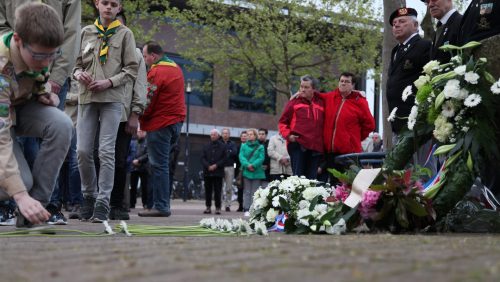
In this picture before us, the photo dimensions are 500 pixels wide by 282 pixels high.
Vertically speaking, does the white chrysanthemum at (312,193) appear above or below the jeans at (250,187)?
below

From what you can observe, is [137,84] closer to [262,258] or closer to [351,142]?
[351,142]

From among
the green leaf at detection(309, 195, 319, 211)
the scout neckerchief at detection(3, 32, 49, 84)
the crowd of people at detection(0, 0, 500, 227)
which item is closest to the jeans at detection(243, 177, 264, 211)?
the crowd of people at detection(0, 0, 500, 227)

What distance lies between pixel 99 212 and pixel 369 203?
273cm

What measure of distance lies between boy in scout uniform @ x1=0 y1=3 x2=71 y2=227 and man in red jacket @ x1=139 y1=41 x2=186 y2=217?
3.99 metres

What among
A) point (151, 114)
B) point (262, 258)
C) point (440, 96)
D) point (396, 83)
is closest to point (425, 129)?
point (440, 96)

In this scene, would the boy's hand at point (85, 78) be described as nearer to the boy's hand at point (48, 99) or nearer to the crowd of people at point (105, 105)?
the crowd of people at point (105, 105)

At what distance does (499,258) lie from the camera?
3223 millimetres

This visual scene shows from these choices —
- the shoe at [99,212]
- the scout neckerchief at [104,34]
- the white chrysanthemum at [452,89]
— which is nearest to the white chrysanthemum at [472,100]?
the white chrysanthemum at [452,89]

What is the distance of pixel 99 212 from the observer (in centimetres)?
707

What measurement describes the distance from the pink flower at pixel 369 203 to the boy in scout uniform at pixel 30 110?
7.10ft

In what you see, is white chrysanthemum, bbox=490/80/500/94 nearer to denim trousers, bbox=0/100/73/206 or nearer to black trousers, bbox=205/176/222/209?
denim trousers, bbox=0/100/73/206

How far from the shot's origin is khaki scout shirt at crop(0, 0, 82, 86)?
262 inches

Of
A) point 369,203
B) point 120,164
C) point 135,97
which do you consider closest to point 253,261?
point 369,203

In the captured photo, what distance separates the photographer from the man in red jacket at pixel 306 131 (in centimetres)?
1024
